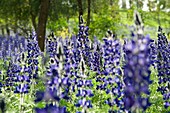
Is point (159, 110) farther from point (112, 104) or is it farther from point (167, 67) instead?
point (112, 104)

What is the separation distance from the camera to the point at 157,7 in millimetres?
40938

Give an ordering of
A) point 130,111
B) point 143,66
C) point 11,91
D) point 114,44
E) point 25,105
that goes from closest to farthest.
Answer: point 143,66
point 130,111
point 114,44
point 25,105
point 11,91

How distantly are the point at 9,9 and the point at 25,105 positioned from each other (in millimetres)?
19705

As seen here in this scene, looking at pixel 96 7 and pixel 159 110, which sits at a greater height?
pixel 96 7

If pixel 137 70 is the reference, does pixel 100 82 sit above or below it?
below

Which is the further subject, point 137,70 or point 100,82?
point 100,82

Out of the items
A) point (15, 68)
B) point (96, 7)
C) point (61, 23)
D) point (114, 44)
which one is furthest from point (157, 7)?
point (114, 44)

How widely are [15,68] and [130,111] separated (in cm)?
521

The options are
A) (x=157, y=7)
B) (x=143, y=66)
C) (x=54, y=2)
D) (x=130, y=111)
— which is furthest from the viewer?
(x=157, y=7)

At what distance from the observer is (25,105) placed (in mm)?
7188

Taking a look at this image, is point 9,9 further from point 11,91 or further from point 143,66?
point 143,66

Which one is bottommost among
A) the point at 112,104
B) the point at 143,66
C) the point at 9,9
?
the point at 112,104

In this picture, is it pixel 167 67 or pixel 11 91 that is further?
pixel 11 91

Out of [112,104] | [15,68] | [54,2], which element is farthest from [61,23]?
[112,104]
